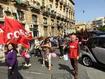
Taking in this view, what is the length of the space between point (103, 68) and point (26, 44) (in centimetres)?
427

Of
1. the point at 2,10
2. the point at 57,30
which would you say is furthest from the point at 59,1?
the point at 2,10

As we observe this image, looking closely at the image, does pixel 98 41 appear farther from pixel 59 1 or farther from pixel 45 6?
pixel 59 1

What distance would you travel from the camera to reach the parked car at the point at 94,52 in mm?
13289

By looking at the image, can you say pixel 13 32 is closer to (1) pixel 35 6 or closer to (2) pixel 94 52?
(2) pixel 94 52

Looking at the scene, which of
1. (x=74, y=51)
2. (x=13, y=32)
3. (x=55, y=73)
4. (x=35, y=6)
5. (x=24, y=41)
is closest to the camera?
(x=74, y=51)

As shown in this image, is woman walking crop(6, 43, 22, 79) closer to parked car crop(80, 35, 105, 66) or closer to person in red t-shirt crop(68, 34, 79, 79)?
person in red t-shirt crop(68, 34, 79, 79)

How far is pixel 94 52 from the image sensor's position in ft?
44.9

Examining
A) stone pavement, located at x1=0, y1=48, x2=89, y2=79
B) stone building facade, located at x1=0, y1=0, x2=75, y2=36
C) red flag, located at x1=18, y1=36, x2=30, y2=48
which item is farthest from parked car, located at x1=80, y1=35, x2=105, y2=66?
stone building facade, located at x1=0, y1=0, x2=75, y2=36

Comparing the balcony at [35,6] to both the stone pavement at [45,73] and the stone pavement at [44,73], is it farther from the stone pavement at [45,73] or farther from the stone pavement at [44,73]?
the stone pavement at [45,73]

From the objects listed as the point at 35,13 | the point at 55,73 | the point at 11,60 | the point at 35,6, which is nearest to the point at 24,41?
the point at 55,73

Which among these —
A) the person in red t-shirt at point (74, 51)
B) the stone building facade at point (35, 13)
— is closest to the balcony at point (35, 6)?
the stone building facade at point (35, 13)

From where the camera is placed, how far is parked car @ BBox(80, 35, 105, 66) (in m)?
13.3

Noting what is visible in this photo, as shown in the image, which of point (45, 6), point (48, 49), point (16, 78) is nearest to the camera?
point (16, 78)

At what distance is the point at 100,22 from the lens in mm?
161375
